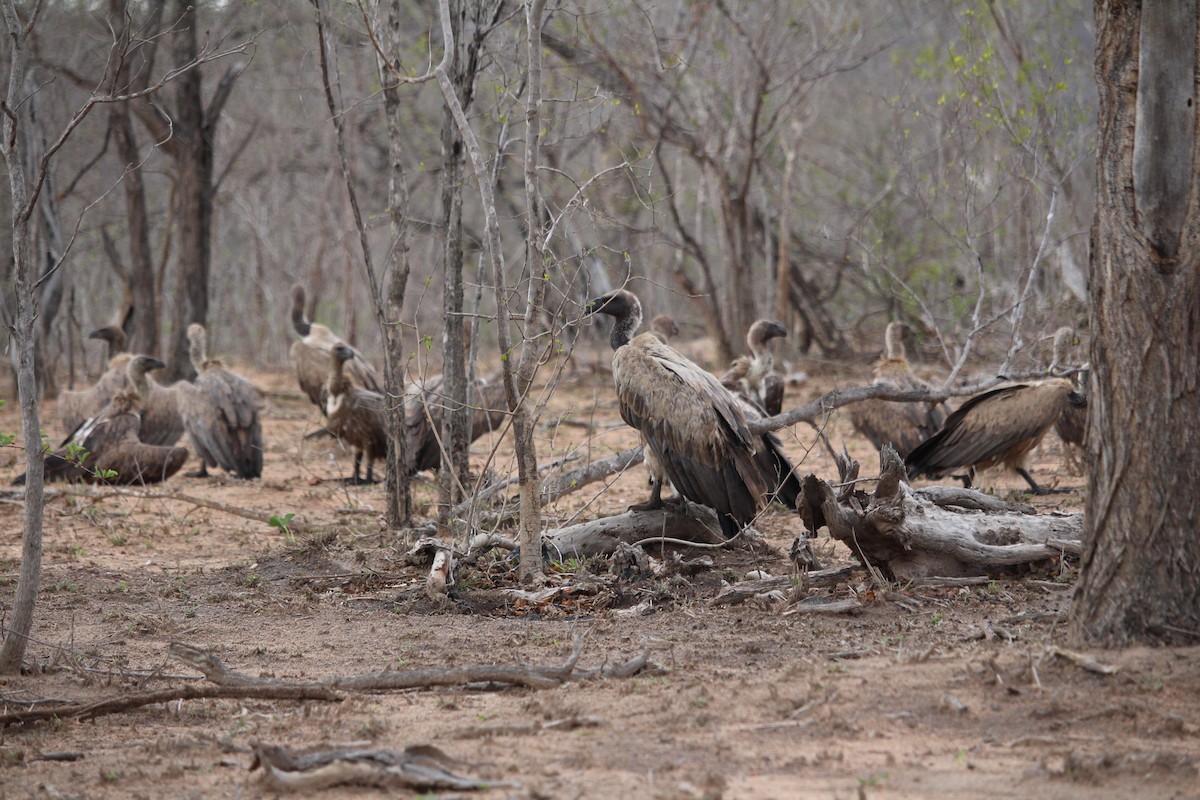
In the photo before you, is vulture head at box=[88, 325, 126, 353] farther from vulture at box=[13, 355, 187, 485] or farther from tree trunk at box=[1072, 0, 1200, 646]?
tree trunk at box=[1072, 0, 1200, 646]

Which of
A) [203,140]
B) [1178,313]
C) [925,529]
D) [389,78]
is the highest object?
[203,140]

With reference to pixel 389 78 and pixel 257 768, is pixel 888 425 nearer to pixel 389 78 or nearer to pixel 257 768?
pixel 389 78

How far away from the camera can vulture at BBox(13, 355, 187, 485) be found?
9.44 m

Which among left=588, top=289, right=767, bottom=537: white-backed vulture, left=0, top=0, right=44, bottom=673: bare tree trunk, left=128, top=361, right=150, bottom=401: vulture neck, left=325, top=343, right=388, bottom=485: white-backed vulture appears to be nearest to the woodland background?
left=128, top=361, right=150, bottom=401: vulture neck

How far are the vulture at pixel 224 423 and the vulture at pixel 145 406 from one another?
391 mm

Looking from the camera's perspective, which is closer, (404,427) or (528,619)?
(528,619)

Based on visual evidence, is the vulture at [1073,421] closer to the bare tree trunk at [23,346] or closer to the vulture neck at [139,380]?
the bare tree trunk at [23,346]

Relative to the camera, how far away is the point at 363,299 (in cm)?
2411

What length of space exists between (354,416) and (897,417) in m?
4.64

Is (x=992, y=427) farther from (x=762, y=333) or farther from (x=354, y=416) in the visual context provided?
(x=354, y=416)

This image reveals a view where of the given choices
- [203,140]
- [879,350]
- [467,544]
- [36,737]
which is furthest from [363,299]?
[36,737]

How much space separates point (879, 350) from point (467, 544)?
456 inches

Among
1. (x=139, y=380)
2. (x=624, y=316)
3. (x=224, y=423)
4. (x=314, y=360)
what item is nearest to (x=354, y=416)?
(x=224, y=423)

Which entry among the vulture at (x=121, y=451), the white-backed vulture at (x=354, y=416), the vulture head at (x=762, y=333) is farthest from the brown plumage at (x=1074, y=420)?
the vulture at (x=121, y=451)
